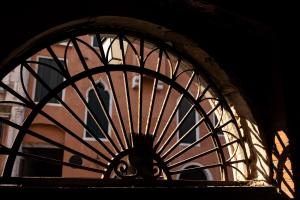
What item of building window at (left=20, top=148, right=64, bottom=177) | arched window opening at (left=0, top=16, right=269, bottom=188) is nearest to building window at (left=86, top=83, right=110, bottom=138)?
building window at (left=20, top=148, right=64, bottom=177)

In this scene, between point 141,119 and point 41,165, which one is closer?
point 141,119

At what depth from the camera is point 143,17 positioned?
283 centimetres

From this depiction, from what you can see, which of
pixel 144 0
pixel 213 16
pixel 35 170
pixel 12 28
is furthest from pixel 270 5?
pixel 35 170

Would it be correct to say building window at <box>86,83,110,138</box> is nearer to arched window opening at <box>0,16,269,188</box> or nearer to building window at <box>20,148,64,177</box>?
building window at <box>20,148,64,177</box>

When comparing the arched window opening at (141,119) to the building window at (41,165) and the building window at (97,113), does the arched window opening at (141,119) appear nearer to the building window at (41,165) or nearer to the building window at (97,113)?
the building window at (97,113)

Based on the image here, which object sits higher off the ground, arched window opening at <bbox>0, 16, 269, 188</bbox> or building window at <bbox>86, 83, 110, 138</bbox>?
building window at <bbox>86, 83, 110, 138</bbox>

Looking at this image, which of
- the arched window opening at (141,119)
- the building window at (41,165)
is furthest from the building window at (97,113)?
the arched window opening at (141,119)

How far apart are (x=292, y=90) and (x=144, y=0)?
156cm

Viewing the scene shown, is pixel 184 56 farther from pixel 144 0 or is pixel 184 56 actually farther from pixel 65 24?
pixel 65 24

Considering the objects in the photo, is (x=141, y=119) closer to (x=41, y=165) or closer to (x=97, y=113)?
(x=97, y=113)

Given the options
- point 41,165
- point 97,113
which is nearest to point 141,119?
point 97,113

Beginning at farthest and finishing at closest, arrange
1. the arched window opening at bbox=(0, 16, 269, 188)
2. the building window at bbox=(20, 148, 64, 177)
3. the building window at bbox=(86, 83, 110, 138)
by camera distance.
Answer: the building window at bbox=(86, 83, 110, 138) < the building window at bbox=(20, 148, 64, 177) < the arched window opening at bbox=(0, 16, 269, 188)

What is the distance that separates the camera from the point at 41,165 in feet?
38.4

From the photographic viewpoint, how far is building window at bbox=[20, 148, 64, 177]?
35.7 ft
